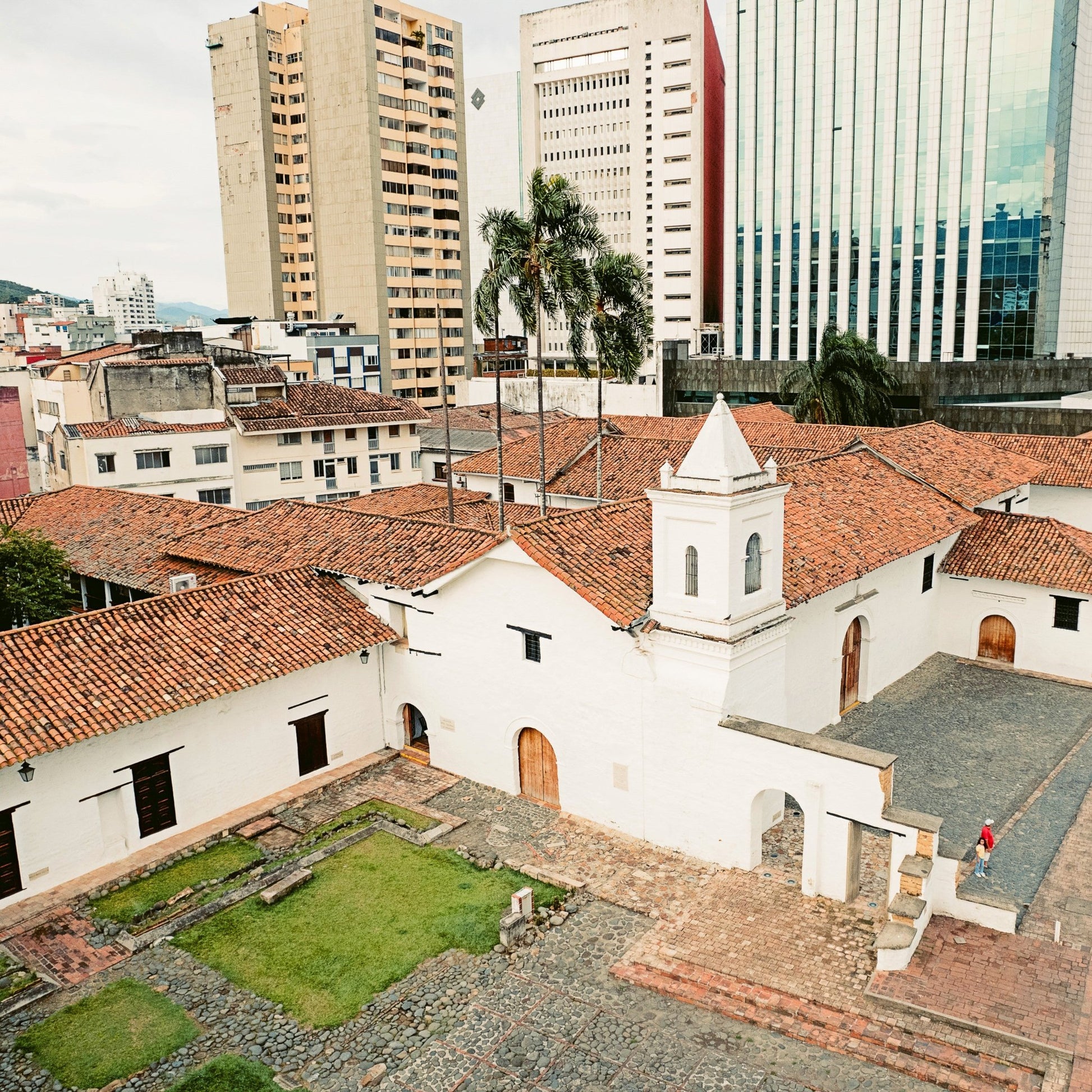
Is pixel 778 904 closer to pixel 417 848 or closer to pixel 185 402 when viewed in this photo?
pixel 417 848

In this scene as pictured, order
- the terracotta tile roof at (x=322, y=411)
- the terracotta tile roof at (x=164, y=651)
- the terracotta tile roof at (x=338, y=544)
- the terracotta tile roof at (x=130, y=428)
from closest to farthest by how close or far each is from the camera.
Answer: the terracotta tile roof at (x=164, y=651)
the terracotta tile roof at (x=338, y=544)
the terracotta tile roof at (x=130, y=428)
the terracotta tile roof at (x=322, y=411)

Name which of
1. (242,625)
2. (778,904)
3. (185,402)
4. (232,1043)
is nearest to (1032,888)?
(778,904)

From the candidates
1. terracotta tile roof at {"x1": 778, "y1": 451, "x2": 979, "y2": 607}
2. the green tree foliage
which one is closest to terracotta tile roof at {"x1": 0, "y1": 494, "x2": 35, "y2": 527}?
the green tree foliage

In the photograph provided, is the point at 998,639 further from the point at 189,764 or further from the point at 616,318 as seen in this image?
the point at 189,764

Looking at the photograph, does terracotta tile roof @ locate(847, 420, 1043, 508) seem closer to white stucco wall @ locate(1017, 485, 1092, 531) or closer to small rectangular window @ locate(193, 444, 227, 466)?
white stucco wall @ locate(1017, 485, 1092, 531)

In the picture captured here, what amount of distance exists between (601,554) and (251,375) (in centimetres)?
4224

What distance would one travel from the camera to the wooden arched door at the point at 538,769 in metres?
22.5

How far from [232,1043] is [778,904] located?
966 cm

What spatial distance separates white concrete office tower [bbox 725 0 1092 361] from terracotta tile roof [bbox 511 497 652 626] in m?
78.5

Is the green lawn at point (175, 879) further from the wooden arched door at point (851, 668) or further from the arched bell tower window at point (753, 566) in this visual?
the wooden arched door at point (851, 668)

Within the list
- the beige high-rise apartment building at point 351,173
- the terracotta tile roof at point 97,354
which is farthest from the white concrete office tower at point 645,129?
the terracotta tile roof at point 97,354

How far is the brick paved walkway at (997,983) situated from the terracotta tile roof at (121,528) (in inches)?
797

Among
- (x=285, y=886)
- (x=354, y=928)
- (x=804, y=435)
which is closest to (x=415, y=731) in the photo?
(x=285, y=886)

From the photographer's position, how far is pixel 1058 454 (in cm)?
4125
